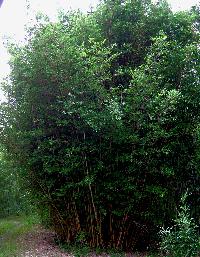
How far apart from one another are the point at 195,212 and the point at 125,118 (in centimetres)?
417

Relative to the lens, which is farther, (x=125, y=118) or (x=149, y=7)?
(x=149, y=7)

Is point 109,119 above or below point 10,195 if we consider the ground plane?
above

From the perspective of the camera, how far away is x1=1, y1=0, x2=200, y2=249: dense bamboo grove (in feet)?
33.4

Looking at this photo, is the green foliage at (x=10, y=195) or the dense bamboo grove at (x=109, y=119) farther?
the green foliage at (x=10, y=195)

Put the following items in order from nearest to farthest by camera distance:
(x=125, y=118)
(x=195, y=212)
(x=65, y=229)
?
1. (x=125, y=118)
2. (x=195, y=212)
3. (x=65, y=229)

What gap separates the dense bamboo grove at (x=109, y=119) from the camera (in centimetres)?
1017

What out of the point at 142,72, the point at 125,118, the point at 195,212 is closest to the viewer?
the point at 142,72

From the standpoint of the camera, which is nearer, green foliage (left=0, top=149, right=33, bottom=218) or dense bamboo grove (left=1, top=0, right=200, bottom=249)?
dense bamboo grove (left=1, top=0, right=200, bottom=249)

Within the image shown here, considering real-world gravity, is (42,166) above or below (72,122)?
below

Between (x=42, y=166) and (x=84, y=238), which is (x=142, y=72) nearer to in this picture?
(x=42, y=166)

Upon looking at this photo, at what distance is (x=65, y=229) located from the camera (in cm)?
1304

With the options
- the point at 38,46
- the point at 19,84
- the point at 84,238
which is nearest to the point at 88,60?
the point at 38,46

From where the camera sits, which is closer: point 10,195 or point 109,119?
point 109,119

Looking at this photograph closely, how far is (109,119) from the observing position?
32.2 ft
